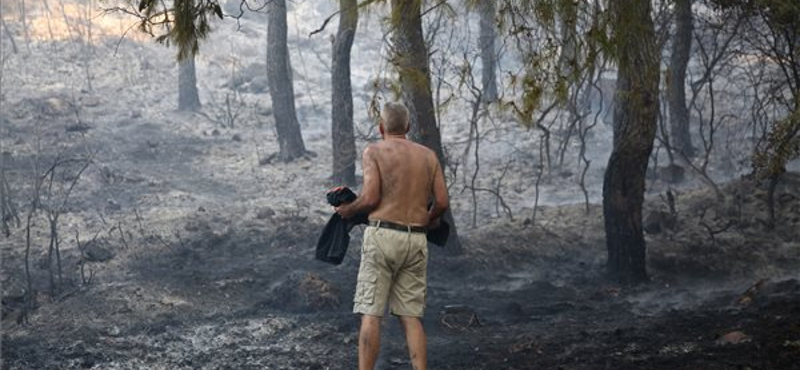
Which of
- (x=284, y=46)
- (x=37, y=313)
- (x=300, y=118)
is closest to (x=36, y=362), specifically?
(x=37, y=313)

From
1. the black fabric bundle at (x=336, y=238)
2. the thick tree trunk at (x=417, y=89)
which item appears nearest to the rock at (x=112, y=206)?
the thick tree trunk at (x=417, y=89)

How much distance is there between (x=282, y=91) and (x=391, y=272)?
11.0 m

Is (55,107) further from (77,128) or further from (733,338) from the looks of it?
(733,338)

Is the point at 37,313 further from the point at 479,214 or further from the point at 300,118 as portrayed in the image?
the point at 300,118

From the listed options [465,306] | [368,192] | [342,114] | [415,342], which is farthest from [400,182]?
[342,114]

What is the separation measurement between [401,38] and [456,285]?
2.58 m

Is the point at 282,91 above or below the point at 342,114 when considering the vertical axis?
above

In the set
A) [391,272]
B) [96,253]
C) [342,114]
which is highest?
[342,114]

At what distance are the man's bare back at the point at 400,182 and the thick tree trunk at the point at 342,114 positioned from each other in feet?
24.9

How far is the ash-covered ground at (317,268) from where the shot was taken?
6.89 meters

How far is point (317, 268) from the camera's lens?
976 cm

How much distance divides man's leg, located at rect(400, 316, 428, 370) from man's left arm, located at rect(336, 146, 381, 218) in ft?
2.33

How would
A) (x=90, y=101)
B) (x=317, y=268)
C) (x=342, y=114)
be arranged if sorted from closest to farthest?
(x=317, y=268)
(x=342, y=114)
(x=90, y=101)

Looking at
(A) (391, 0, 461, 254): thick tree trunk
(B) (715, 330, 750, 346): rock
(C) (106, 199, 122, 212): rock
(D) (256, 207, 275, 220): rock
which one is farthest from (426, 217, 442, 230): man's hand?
(C) (106, 199, 122, 212): rock
